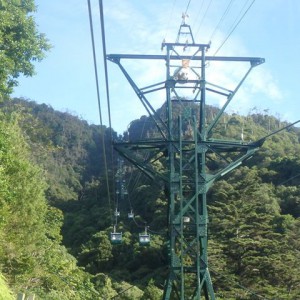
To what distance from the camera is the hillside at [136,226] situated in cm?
2022

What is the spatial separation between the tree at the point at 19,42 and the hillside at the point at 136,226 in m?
1.42

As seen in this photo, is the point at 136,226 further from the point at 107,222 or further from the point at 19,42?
the point at 19,42

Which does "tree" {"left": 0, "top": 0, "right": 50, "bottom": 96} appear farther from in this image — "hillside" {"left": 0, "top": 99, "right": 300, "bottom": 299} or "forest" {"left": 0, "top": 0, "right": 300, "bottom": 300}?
"hillside" {"left": 0, "top": 99, "right": 300, "bottom": 299}

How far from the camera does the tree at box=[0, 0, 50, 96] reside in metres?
10.4

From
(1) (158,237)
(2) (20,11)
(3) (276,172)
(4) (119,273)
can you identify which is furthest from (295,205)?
(2) (20,11)

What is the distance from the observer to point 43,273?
21734mm

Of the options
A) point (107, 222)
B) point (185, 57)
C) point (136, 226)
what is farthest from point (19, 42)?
point (107, 222)

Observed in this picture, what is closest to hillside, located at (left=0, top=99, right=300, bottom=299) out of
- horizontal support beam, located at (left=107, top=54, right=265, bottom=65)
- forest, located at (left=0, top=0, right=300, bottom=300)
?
forest, located at (left=0, top=0, right=300, bottom=300)

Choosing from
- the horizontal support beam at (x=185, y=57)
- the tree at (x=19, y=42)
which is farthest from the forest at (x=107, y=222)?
the horizontal support beam at (x=185, y=57)

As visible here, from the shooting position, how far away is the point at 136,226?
145ft

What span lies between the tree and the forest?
0.02 metres

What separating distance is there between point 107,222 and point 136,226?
3096mm

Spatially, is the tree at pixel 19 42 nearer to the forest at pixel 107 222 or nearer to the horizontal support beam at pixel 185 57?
the forest at pixel 107 222

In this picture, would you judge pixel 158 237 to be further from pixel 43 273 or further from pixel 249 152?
pixel 249 152
